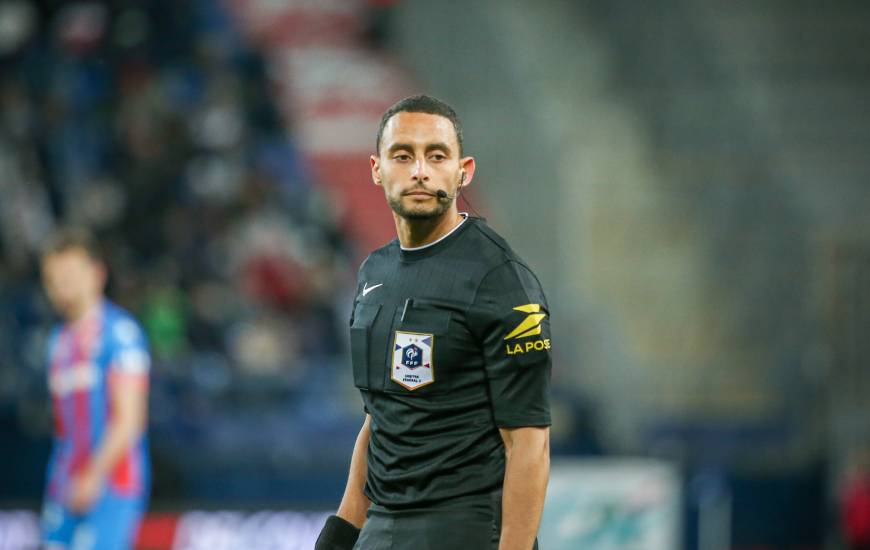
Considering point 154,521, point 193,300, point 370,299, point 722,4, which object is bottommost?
point 154,521

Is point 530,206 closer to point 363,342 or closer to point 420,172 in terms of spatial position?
point 363,342

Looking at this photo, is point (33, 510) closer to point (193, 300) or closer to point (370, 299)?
point (193, 300)

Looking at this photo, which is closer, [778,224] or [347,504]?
[347,504]

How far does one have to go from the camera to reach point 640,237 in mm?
13016

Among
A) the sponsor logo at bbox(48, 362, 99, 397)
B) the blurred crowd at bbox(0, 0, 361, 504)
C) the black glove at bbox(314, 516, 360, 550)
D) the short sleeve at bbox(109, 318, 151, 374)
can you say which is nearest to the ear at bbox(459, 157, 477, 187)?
the black glove at bbox(314, 516, 360, 550)

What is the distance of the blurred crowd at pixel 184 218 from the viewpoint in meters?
9.79

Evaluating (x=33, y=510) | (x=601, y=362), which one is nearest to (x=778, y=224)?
(x=601, y=362)

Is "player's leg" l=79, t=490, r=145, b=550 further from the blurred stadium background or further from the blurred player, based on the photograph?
the blurred stadium background

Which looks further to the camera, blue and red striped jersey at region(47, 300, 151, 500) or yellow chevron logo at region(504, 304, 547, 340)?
blue and red striped jersey at region(47, 300, 151, 500)

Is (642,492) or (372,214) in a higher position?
(372,214)

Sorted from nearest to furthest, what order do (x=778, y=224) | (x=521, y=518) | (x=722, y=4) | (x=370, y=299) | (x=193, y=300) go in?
1. (x=521, y=518)
2. (x=370, y=299)
3. (x=193, y=300)
4. (x=778, y=224)
5. (x=722, y=4)

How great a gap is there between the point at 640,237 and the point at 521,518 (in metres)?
10.3

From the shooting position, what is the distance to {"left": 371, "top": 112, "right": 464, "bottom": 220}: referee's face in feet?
9.96

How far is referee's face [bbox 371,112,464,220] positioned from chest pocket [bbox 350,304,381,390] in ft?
0.87
